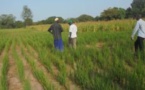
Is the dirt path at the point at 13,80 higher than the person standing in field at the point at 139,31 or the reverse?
the reverse

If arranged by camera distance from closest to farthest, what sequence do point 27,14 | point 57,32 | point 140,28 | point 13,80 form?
point 13,80 → point 140,28 → point 57,32 → point 27,14

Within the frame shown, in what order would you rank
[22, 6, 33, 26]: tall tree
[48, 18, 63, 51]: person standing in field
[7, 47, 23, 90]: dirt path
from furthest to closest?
1. [22, 6, 33, 26]: tall tree
2. [48, 18, 63, 51]: person standing in field
3. [7, 47, 23, 90]: dirt path

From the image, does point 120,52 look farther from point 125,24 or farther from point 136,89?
point 125,24

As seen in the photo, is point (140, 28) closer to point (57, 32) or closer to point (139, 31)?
point (139, 31)

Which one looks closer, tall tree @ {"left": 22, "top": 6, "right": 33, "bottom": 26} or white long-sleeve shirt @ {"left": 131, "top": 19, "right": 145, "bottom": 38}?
white long-sleeve shirt @ {"left": 131, "top": 19, "right": 145, "bottom": 38}

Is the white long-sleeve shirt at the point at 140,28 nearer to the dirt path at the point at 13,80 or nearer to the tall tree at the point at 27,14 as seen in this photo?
the dirt path at the point at 13,80

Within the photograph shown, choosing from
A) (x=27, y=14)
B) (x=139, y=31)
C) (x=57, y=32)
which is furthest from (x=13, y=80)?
(x=27, y=14)

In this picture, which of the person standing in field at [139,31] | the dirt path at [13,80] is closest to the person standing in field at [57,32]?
the dirt path at [13,80]

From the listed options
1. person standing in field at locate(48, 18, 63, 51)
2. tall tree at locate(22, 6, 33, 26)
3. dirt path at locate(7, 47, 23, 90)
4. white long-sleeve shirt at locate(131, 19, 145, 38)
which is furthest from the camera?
tall tree at locate(22, 6, 33, 26)

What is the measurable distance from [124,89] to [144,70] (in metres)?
0.63

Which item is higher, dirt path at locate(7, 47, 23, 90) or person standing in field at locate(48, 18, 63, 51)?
person standing in field at locate(48, 18, 63, 51)

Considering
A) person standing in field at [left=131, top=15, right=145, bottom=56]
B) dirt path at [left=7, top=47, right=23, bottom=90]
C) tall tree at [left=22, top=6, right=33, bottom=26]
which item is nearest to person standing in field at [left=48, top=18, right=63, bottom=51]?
dirt path at [left=7, top=47, right=23, bottom=90]

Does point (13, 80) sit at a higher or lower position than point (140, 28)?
lower

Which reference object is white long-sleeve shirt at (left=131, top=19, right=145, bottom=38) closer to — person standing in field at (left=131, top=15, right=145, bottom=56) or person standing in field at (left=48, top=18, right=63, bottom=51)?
person standing in field at (left=131, top=15, right=145, bottom=56)
